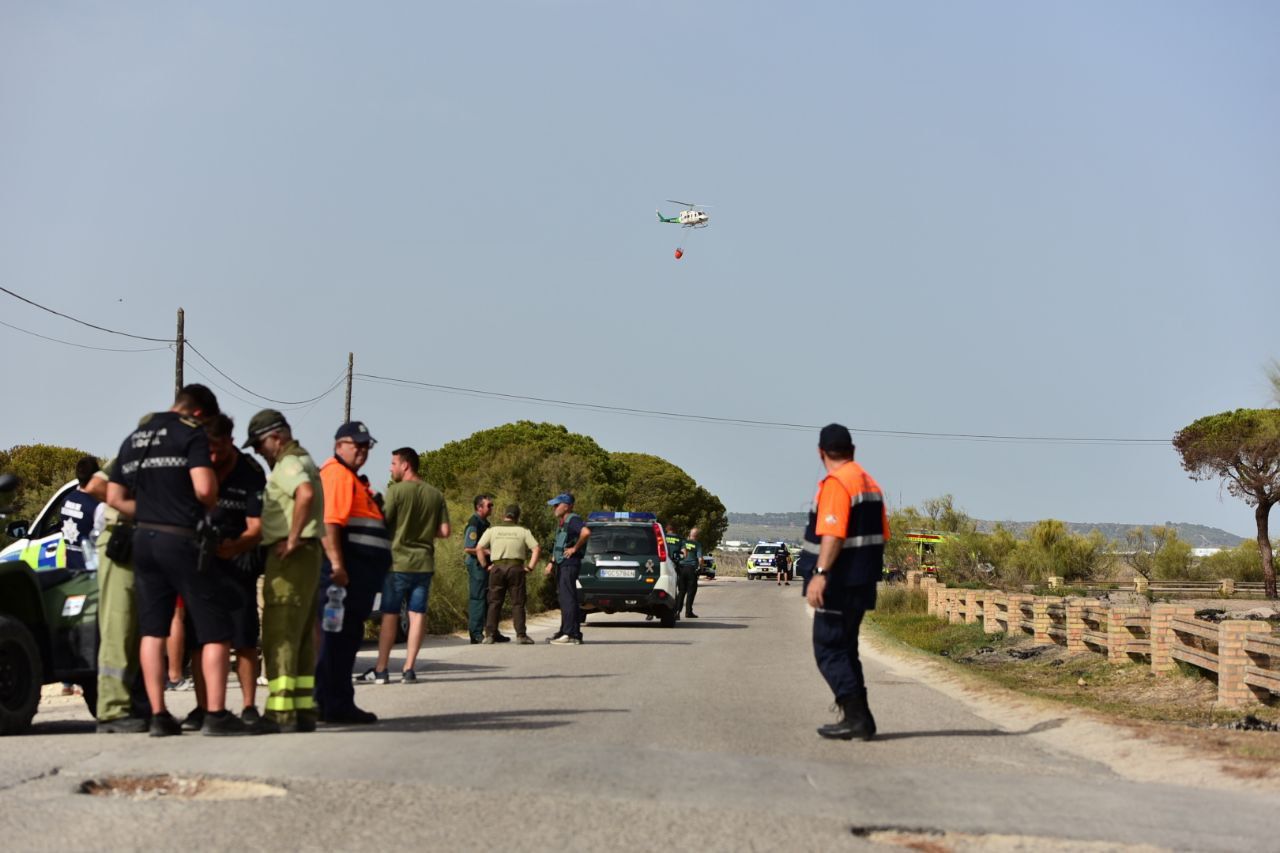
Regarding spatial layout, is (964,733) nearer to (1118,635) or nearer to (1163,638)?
(1163,638)

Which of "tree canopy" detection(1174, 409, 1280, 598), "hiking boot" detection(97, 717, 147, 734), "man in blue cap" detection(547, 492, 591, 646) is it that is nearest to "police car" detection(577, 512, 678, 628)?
"man in blue cap" detection(547, 492, 591, 646)

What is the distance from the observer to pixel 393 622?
13.5 m

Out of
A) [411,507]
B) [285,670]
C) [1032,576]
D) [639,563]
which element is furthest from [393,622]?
[1032,576]

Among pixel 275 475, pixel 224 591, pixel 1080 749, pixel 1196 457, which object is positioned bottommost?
pixel 1080 749

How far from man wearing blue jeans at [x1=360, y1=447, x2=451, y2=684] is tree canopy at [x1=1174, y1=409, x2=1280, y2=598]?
49412 millimetres

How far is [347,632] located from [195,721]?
1157mm

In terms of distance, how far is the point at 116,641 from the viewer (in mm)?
9336

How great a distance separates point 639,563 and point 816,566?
1567 centimetres

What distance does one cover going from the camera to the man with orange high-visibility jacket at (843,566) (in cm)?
1006

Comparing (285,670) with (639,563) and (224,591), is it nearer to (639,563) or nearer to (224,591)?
(224,591)

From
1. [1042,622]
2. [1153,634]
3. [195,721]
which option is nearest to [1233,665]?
[1153,634]

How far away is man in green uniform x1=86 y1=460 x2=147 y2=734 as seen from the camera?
9266mm

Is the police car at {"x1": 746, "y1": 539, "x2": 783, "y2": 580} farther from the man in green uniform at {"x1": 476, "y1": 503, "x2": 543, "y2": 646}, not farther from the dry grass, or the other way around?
the man in green uniform at {"x1": 476, "y1": 503, "x2": 543, "y2": 646}

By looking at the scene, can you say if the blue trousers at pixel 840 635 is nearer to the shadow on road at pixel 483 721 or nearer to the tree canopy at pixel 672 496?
the shadow on road at pixel 483 721
